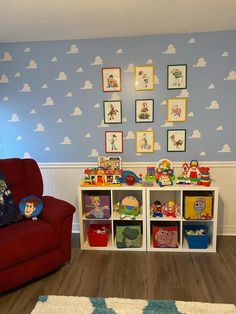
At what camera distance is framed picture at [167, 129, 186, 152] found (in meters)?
2.63

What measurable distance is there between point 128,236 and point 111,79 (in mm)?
1676

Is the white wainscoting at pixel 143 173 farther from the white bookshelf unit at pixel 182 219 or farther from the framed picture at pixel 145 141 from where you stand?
the white bookshelf unit at pixel 182 219

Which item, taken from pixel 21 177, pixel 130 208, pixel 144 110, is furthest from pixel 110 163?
pixel 21 177

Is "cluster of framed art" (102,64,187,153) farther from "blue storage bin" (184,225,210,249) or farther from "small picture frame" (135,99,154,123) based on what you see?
"blue storage bin" (184,225,210,249)

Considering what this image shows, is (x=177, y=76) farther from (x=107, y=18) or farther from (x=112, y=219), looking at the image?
(x=112, y=219)

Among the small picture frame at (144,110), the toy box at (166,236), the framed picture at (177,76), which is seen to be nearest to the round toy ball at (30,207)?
the toy box at (166,236)

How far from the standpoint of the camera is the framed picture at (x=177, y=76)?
254 centimetres

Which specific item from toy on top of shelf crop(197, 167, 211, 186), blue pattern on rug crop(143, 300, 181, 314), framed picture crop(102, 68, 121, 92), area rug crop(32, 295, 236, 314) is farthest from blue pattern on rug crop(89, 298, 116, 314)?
framed picture crop(102, 68, 121, 92)

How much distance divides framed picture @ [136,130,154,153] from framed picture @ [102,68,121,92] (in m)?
0.55

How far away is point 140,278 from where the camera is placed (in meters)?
2.00

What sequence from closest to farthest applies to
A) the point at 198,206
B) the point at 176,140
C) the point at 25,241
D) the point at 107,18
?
the point at 25,241, the point at 107,18, the point at 198,206, the point at 176,140

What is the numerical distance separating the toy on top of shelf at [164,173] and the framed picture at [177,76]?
814mm

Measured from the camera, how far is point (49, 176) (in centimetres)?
284

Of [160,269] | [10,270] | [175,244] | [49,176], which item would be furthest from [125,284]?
[49,176]
